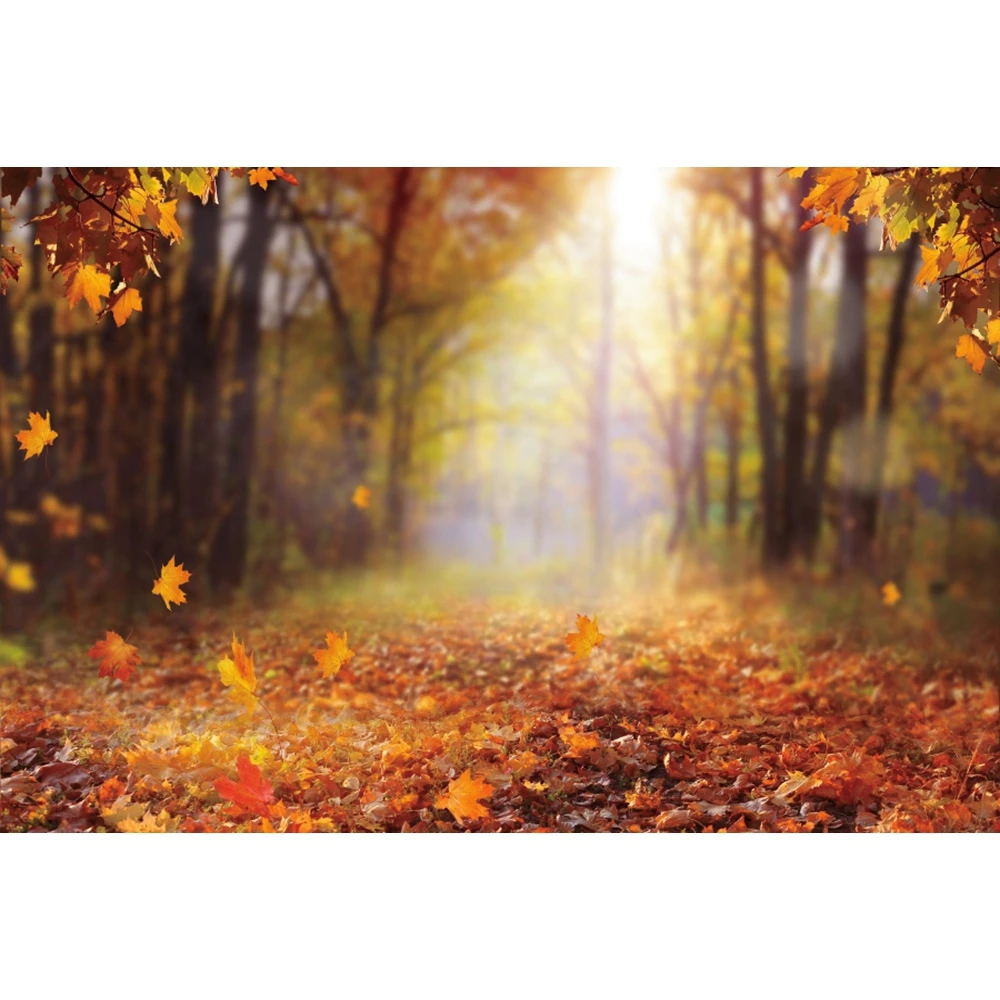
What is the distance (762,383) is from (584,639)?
3.82m

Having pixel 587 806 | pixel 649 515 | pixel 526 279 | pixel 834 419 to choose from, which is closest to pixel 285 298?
pixel 526 279

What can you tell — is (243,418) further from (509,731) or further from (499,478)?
(509,731)

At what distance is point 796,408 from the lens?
7.93 metres

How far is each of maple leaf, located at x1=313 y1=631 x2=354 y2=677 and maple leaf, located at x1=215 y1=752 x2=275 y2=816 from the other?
109 cm

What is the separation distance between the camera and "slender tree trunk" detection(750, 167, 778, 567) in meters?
7.61

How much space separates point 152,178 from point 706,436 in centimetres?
481

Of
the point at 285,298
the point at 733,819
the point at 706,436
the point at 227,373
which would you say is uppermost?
the point at 285,298

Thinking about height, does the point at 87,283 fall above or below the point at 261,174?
below

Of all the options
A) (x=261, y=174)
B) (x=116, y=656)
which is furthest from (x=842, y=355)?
(x=116, y=656)

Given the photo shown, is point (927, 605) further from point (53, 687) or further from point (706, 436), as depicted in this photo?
point (53, 687)

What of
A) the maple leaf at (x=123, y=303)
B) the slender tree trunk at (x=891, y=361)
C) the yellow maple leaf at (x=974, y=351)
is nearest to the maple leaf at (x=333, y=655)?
the maple leaf at (x=123, y=303)

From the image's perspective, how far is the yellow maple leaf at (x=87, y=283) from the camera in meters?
3.68

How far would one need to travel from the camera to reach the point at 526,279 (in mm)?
7148

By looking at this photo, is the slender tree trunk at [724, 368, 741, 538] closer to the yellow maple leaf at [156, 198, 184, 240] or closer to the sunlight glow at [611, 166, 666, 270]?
the sunlight glow at [611, 166, 666, 270]
